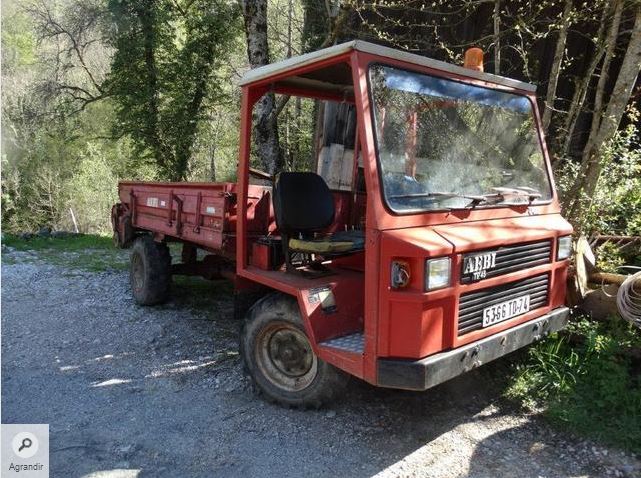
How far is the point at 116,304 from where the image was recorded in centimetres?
626

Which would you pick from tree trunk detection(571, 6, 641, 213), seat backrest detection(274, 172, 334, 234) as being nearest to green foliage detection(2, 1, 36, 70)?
seat backrest detection(274, 172, 334, 234)

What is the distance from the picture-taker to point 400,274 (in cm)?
286

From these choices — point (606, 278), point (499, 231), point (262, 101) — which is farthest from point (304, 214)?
point (262, 101)

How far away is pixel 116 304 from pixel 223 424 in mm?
3282

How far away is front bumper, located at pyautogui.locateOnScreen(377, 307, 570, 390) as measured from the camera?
280cm

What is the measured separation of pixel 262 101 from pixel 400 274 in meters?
6.21

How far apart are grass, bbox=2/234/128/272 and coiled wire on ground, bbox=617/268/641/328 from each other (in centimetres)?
695

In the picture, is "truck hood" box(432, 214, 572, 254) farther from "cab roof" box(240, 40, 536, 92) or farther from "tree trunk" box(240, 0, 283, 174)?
"tree trunk" box(240, 0, 283, 174)

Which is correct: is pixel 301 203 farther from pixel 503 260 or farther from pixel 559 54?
pixel 559 54

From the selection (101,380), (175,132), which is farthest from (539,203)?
(175,132)

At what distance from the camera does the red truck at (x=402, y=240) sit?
289 centimetres

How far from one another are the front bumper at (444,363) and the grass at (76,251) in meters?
6.48

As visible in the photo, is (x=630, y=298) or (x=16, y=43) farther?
(x=16, y=43)

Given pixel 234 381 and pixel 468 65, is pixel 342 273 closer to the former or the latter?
pixel 234 381
